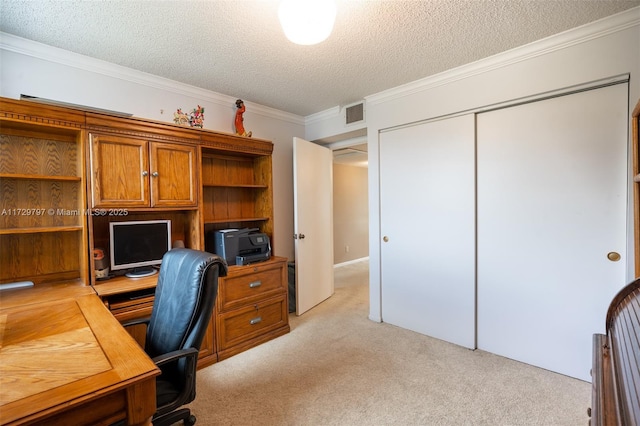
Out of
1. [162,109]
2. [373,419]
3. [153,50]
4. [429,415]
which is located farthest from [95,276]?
[429,415]

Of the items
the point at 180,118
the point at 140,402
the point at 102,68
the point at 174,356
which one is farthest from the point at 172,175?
the point at 140,402

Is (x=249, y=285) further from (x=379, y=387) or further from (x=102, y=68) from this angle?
(x=102, y=68)

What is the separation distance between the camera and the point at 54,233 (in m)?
2.10

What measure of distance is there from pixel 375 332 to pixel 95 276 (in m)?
2.38

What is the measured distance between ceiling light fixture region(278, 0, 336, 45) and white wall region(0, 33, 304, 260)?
1657 mm

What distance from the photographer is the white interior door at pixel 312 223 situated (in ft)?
10.7

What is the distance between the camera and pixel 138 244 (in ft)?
7.47

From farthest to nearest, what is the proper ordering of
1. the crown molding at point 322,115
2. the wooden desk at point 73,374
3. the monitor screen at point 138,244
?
the crown molding at point 322,115 < the monitor screen at point 138,244 < the wooden desk at point 73,374

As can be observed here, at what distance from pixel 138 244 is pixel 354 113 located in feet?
8.08

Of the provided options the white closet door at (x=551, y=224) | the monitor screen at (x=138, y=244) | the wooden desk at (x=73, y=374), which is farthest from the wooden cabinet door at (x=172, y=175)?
the white closet door at (x=551, y=224)

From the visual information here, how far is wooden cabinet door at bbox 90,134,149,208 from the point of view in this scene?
6.49 feet

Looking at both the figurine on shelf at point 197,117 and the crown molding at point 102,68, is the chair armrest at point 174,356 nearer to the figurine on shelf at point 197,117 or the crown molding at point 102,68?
the figurine on shelf at point 197,117

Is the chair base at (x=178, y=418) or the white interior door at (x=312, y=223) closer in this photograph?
the chair base at (x=178, y=418)

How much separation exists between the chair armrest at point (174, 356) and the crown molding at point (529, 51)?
8.85 ft
